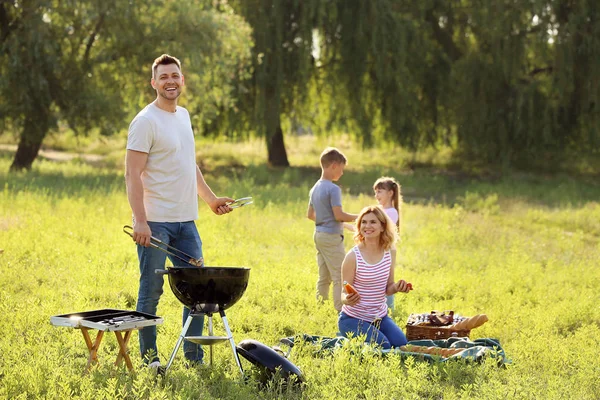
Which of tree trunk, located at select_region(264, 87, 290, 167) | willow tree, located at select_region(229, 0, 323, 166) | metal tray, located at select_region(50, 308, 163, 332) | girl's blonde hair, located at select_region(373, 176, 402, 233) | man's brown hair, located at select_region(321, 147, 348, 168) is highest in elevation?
willow tree, located at select_region(229, 0, 323, 166)

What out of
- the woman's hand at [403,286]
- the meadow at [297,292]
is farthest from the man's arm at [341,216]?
the woman's hand at [403,286]

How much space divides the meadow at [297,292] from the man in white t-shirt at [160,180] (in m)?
0.65

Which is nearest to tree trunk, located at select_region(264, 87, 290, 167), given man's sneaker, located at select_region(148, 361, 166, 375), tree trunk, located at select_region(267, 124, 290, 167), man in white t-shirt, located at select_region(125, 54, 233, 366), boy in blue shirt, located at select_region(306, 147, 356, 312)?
tree trunk, located at select_region(267, 124, 290, 167)

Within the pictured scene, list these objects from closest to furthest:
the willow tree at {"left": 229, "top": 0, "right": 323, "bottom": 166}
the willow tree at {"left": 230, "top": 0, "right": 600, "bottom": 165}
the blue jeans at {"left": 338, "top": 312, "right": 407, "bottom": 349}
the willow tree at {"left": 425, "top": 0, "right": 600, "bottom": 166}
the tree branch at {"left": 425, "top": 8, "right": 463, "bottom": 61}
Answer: the blue jeans at {"left": 338, "top": 312, "right": 407, "bottom": 349}, the willow tree at {"left": 425, "top": 0, "right": 600, "bottom": 166}, the willow tree at {"left": 230, "top": 0, "right": 600, "bottom": 165}, the willow tree at {"left": 229, "top": 0, "right": 323, "bottom": 166}, the tree branch at {"left": 425, "top": 8, "right": 463, "bottom": 61}

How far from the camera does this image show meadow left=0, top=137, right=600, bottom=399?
5.79 metres

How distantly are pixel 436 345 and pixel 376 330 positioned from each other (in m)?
0.59

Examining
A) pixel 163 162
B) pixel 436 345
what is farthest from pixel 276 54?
pixel 163 162

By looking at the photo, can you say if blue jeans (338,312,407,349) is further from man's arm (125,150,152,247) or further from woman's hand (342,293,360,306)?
man's arm (125,150,152,247)

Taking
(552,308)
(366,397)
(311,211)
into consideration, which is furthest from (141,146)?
(552,308)

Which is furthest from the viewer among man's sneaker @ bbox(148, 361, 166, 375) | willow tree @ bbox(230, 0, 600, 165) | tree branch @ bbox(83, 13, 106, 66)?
willow tree @ bbox(230, 0, 600, 165)

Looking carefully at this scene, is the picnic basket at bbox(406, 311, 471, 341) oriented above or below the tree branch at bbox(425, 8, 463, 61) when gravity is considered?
below

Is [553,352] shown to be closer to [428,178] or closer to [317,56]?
[428,178]

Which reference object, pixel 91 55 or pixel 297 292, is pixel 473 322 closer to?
pixel 297 292

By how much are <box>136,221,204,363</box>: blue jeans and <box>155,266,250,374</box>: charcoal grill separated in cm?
30
